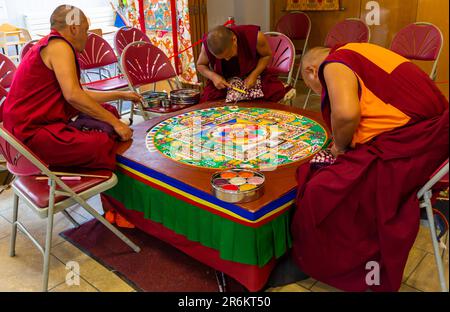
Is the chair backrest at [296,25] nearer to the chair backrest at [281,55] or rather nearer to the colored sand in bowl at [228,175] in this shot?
the chair backrest at [281,55]

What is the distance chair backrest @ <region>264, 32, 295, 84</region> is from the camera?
332 cm

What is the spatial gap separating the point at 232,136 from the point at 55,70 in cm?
93

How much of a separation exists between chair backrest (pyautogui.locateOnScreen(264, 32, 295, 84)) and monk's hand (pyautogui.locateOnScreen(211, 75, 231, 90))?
0.49 metres

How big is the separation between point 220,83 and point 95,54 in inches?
61.9

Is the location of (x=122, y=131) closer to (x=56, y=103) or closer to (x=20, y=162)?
(x=56, y=103)

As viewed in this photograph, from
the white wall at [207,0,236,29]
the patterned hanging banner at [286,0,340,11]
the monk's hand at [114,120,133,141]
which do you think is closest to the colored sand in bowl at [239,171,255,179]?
the monk's hand at [114,120,133,141]

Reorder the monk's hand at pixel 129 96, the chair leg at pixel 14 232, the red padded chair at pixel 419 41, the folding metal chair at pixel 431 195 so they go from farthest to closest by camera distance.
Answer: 1. the red padded chair at pixel 419 41
2. the monk's hand at pixel 129 96
3. the chair leg at pixel 14 232
4. the folding metal chair at pixel 431 195

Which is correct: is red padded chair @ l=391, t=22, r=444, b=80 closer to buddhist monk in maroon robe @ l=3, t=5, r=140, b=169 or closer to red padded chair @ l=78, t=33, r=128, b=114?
red padded chair @ l=78, t=33, r=128, b=114

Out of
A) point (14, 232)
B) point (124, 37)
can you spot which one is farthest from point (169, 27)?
point (14, 232)

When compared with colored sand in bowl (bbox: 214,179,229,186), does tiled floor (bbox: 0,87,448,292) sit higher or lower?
lower

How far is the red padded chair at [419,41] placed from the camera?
3.70 m

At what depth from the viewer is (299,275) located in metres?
1.86

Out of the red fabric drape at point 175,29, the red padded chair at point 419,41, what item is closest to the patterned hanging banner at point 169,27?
the red fabric drape at point 175,29
